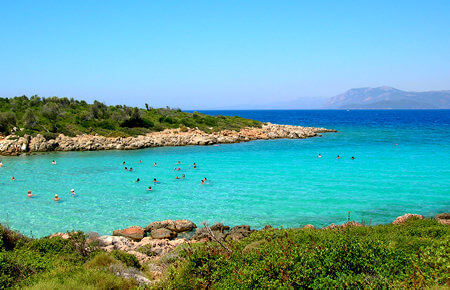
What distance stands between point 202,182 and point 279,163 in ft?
40.7

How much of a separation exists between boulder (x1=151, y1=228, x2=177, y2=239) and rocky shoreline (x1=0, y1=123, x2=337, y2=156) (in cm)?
3478

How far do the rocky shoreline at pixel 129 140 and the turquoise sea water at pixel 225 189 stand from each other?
13.2 ft

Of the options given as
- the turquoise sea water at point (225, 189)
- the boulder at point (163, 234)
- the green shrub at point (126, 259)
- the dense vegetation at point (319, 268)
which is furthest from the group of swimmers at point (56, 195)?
the dense vegetation at point (319, 268)

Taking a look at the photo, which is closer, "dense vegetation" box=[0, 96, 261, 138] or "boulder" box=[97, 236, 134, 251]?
"boulder" box=[97, 236, 134, 251]

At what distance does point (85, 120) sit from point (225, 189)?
144 feet

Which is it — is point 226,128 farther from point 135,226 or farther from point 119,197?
Result: point 135,226

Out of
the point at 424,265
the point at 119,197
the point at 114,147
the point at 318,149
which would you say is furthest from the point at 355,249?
the point at 114,147

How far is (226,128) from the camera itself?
A: 66875mm

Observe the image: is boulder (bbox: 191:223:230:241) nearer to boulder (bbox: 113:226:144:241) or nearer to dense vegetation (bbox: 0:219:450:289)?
boulder (bbox: 113:226:144:241)

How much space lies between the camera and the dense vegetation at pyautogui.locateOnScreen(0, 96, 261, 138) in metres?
51.2

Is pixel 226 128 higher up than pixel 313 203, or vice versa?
pixel 226 128

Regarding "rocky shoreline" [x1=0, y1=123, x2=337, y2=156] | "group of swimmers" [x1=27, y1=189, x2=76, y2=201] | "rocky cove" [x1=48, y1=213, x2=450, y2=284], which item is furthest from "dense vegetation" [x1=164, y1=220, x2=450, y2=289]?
"rocky shoreline" [x1=0, y1=123, x2=337, y2=156]

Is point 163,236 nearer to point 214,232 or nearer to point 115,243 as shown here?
point 115,243

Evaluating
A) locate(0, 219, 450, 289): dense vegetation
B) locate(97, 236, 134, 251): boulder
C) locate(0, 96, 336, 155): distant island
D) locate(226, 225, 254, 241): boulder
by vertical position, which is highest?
locate(0, 96, 336, 155): distant island
